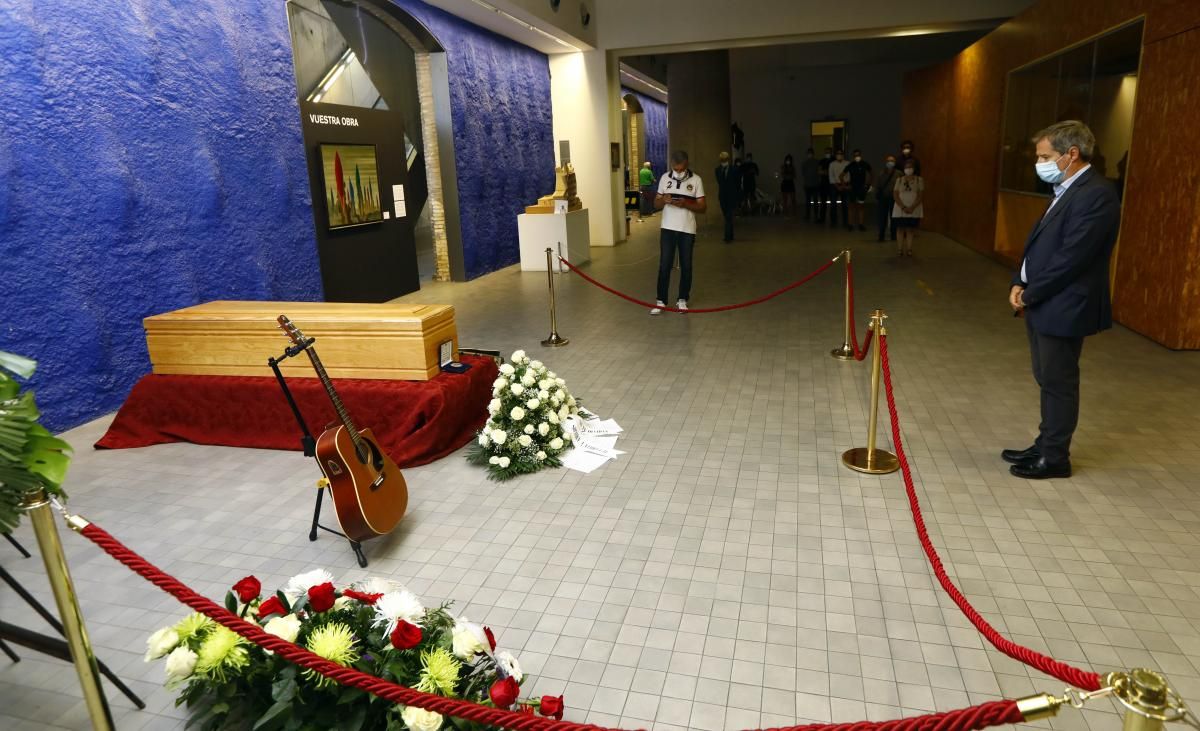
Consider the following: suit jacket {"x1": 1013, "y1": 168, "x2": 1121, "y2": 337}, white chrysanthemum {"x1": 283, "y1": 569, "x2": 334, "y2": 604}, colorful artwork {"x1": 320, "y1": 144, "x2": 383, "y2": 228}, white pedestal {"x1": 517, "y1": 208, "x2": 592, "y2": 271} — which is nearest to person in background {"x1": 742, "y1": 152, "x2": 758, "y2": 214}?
white pedestal {"x1": 517, "y1": 208, "x2": 592, "y2": 271}

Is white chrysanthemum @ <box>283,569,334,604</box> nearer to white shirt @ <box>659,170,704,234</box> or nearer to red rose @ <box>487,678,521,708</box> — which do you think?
red rose @ <box>487,678,521,708</box>

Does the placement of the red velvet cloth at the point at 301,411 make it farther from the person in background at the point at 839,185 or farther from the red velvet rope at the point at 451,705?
the person in background at the point at 839,185

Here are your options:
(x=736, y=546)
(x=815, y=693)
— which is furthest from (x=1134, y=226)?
(x=815, y=693)

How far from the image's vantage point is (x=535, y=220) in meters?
13.0

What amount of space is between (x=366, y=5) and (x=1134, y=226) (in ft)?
30.3

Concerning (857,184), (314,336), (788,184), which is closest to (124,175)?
(314,336)

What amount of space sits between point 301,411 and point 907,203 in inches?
425

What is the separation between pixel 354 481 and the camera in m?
3.48

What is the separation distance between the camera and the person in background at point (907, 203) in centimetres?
1231

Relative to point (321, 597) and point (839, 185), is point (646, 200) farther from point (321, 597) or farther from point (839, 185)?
point (321, 597)

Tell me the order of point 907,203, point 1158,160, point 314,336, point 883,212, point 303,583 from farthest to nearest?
point 883,212 → point 907,203 → point 1158,160 → point 314,336 → point 303,583

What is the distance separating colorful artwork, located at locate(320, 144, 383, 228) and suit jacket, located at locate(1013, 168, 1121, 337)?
7.38 meters

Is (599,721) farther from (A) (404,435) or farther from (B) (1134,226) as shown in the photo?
(B) (1134,226)

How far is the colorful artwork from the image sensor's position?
350 inches
